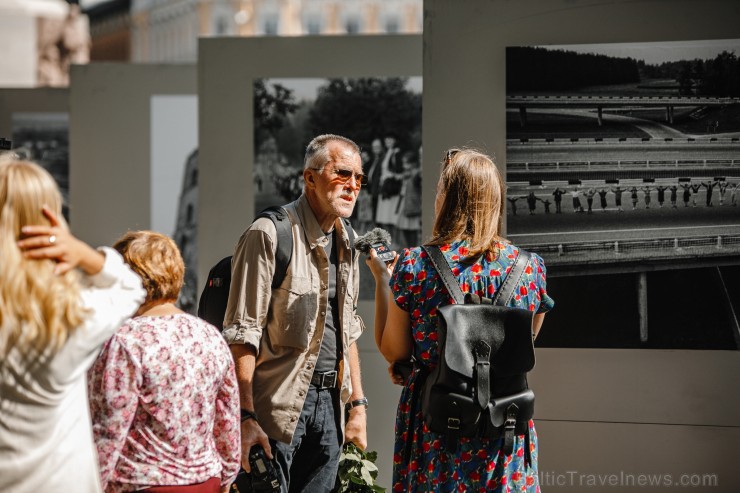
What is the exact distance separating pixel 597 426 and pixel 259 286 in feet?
8.18

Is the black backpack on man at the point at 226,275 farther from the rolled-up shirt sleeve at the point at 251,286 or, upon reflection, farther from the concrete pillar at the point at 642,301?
the concrete pillar at the point at 642,301

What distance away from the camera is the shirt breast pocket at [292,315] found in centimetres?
415

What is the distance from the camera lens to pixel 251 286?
405 cm

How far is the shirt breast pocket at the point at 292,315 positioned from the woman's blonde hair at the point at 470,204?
0.68m

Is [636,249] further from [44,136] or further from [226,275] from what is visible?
[44,136]

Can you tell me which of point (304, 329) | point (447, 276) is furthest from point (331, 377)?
point (447, 276)

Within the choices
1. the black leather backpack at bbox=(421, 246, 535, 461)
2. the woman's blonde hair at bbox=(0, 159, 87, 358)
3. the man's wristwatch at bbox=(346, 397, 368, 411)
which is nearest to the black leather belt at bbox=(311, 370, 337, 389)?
the man's wristwatch at bbox=(346, 397, 368, 411)

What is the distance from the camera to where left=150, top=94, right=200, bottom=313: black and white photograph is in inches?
447

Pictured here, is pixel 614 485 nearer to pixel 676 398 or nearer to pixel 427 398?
pixel 676 398

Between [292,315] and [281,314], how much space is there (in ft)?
0.15

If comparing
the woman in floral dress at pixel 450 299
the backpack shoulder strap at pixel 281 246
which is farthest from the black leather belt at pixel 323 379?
the woman in floral dress at pixel 450 299

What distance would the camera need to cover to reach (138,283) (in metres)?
2.99

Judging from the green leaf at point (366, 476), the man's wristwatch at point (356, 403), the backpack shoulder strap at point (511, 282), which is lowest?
the green leaf at point (366, 476)

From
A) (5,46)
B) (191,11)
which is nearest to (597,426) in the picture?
(5,46)
